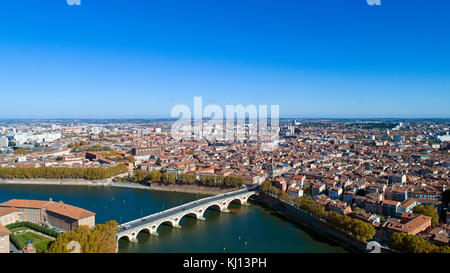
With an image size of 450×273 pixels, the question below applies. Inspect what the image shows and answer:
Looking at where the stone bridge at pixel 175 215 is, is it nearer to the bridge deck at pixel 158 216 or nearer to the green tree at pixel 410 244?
the bridge deck at pixel 158 216

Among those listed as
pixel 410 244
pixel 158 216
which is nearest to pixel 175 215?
pixel 158 216

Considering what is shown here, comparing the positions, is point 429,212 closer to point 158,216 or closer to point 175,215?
point 175,215

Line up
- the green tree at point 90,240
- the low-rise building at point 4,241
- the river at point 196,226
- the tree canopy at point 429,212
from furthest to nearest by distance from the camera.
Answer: the tree canopy at point 429,212 < the river at point 196,226 < the low-rise building at point 4,241 < the green tree at point 90,240

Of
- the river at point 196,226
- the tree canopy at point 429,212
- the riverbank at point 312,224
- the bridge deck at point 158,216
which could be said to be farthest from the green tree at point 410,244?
the bridge deck at point 158,216

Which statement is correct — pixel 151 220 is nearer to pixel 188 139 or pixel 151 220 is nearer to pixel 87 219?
pixel 87 219
